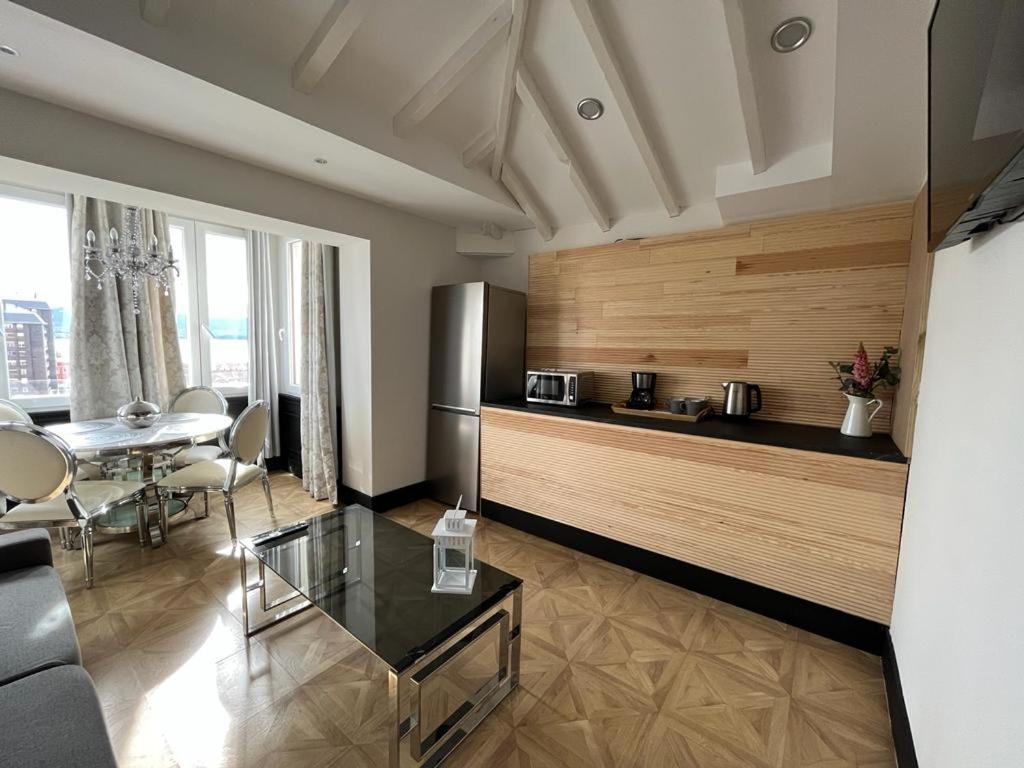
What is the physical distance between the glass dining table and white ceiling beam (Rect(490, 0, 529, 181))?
8.48 feet

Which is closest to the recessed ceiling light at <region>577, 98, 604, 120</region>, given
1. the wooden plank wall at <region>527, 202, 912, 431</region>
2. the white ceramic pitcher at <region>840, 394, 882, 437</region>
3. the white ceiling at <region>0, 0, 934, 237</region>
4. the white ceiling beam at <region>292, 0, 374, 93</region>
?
the white ceiling at <region>0, 0, 934, 237</region>

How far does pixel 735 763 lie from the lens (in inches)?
53.2

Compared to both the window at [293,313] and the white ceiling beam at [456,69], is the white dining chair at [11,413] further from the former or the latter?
the white ceiling beam at [456,69]

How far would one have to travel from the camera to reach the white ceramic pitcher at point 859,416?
2.06m

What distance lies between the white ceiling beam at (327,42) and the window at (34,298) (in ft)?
8.48

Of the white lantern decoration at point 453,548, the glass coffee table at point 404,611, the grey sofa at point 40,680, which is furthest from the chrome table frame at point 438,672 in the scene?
the grey sofa at point 40,680

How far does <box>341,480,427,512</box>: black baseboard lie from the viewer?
10.8ft

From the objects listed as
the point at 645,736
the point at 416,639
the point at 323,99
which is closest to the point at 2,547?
the point at 416,639

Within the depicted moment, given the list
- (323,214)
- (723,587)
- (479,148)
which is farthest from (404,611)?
(479,148)

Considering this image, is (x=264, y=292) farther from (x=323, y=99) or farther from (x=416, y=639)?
(x=416, y=639)

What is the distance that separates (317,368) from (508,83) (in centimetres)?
246

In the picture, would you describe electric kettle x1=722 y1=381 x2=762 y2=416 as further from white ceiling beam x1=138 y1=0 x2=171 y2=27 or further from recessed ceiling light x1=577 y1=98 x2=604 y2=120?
white ceiling beam x1=138 y1=0 x2=171 y2=27

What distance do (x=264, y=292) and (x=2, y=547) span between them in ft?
9.98

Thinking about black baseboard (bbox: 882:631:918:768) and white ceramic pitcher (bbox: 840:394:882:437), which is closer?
black baseboard (bbox: 882:631:918:768)
